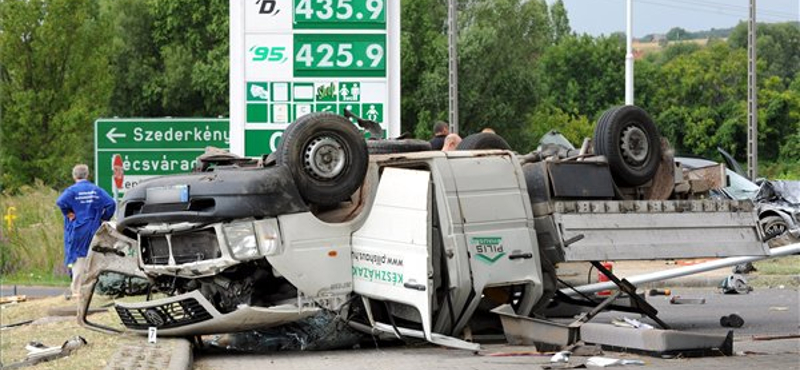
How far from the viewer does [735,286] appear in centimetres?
1970

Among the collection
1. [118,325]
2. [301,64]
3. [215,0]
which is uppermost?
[215,0]

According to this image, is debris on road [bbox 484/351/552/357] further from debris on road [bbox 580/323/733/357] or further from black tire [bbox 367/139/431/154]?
black tire [bbox 367/139/431/154]

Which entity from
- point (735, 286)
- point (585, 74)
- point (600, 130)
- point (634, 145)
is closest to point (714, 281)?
point (735, 286)

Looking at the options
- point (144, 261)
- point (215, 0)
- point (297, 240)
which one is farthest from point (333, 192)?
point (215, 0)

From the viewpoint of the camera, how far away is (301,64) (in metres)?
19.4

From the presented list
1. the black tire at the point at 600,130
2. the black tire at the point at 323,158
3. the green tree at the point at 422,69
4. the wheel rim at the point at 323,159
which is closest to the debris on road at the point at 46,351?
the black tire at the point at 323,158

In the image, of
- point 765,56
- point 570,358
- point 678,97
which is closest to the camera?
point 570,358

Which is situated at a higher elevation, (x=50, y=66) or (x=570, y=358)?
(x=50, y=66)

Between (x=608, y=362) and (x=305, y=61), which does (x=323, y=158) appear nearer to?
(x=608, y=362)

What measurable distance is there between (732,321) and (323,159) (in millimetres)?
4972

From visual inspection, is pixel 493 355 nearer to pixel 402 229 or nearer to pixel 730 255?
pixel 402 229

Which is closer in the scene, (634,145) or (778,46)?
(634,145)

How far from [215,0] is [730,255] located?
60975 millimetres

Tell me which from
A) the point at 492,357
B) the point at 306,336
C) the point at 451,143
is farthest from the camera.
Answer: the point at 451,143
